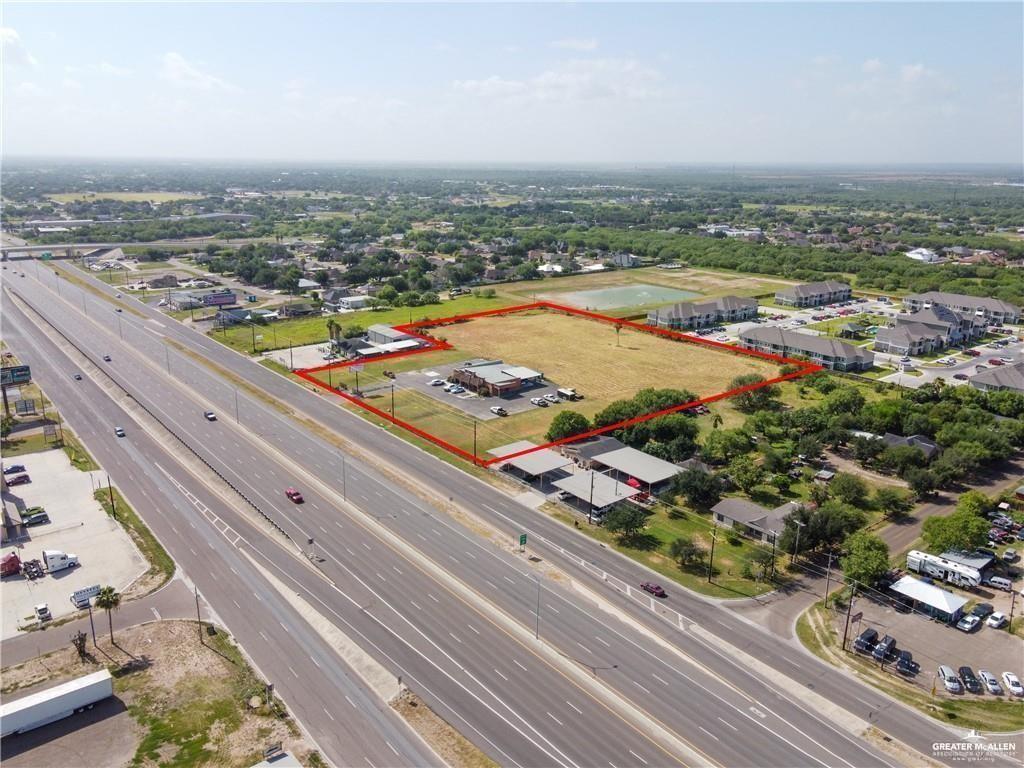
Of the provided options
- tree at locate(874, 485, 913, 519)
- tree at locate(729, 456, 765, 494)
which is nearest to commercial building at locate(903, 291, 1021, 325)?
tree at locate(874, 485, 913, 519)

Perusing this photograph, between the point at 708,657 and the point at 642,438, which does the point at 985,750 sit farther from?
the point at 642,438

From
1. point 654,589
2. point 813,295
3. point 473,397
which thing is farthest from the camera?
point 813,295

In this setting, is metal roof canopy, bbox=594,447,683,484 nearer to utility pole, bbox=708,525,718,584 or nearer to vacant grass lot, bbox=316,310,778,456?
utility pole, bbox=708,525,718,584

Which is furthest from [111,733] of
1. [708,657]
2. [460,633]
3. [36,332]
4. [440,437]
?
[36,332]

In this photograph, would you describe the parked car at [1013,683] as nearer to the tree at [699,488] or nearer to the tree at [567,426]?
the tree at [699,488]

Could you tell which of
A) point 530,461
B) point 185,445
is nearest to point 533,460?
point 530,461

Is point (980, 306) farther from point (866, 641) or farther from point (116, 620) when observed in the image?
point (116, 620)

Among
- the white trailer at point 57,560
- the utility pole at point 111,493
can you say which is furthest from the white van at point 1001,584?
the utility pole at point 111,493
